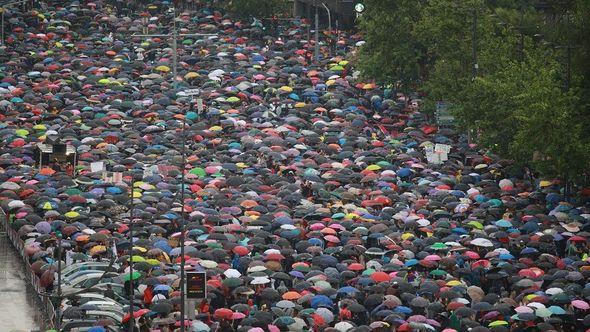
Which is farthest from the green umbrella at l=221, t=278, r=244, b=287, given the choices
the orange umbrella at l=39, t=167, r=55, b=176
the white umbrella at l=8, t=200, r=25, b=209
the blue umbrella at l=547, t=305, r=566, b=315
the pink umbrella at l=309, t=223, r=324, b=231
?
the orange umbrella at l=39, t=167, r=55, b=176

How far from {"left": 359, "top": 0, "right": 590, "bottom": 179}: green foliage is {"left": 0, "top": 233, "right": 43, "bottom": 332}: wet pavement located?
18810 mm

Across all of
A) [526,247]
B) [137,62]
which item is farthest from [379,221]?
[137,62]

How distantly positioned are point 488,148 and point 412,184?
659cm

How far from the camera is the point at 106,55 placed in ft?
276

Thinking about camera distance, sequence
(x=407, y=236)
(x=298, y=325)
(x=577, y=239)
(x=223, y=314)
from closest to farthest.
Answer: (x=298, y=325) → (x=223, y=314) → (x=577, y=239) → (x=407, y=236)

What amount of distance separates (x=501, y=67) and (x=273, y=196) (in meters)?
14.9

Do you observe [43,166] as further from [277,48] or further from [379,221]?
[277,48]

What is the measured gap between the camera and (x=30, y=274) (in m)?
53.5

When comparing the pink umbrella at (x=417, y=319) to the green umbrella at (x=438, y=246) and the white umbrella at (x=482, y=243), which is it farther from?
the white umbrella at (x=482, y=243)

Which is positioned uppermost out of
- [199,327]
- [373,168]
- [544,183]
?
[199,327]

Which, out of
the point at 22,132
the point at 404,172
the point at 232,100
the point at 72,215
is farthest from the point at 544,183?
the point at 22,132

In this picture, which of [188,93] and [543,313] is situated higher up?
[543,313]

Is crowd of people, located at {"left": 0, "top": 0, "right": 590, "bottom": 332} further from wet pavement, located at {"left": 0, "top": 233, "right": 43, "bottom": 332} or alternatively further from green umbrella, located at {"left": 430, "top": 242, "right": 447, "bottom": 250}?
wet pavement, located at {"left": 0, "top": 233, "right": 43, "bottom": 332}

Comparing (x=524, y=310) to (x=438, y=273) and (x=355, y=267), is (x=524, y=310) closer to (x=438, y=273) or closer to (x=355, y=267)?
(x=438, y=273)
